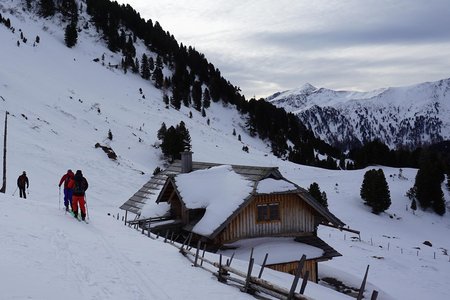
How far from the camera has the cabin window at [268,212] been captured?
762 inches

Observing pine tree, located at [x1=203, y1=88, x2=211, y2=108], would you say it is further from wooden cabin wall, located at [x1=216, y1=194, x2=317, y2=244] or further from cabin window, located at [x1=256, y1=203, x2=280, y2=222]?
cabin window, located at [x1=256, y1=203, x2=280, y2=222]

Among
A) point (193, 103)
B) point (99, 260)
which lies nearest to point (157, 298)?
point (99, 260)

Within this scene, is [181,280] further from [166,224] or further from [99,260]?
[166,224]

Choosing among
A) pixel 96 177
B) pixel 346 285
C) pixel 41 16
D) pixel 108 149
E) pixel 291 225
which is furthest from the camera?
pixel 41 16

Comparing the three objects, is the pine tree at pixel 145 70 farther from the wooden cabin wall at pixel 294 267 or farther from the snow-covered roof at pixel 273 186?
the wooden cabin wall at pixel 294 267

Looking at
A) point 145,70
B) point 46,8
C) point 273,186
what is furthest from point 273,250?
point 46,8

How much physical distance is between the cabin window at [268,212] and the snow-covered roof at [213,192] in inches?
56.1

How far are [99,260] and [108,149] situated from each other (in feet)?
112

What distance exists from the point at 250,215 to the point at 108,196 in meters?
17.4

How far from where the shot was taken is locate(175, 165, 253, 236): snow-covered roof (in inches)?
711

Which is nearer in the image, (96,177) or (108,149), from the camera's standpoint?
(96,177)

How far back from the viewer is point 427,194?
5447 centimetres

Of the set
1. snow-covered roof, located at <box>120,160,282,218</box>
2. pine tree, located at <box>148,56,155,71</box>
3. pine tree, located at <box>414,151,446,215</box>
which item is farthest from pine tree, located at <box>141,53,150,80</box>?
snow-covered roof, located at <box>120,160,282,218</box>

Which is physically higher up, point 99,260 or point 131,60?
point 131,60
